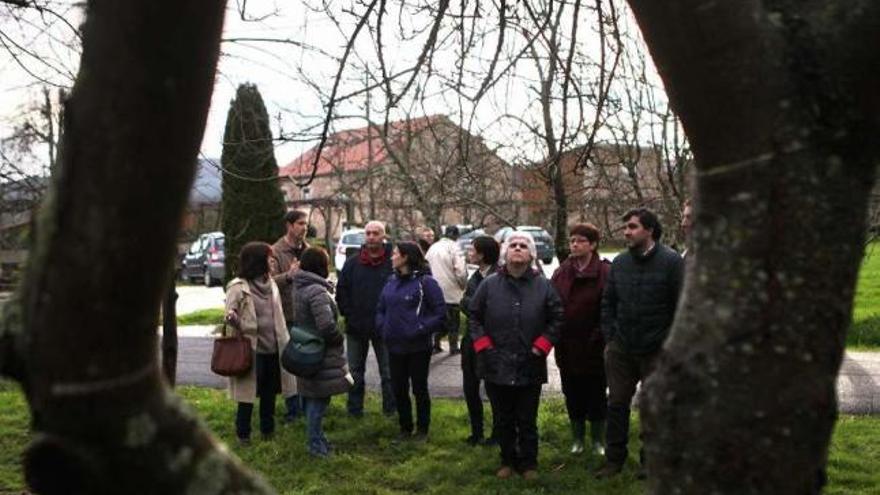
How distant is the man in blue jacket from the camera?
8.08 metres

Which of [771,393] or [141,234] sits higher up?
[141,234]

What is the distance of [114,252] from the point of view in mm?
1205

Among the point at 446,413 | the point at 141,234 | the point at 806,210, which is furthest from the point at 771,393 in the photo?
the point at 446,413

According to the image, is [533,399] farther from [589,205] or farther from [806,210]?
[589,205]

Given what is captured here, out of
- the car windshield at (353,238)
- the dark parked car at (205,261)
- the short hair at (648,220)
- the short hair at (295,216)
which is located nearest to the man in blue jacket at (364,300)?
the short hair at (295,216)

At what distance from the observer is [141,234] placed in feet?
4.01

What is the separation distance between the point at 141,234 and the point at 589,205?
10913 millimetres

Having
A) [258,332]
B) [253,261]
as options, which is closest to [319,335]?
[258,332]

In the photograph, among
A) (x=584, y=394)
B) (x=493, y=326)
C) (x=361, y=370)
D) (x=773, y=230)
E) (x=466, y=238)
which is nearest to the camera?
(x=773, y=230)

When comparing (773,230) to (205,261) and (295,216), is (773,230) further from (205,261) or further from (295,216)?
(205,261)

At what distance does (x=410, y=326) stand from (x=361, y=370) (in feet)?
3.87

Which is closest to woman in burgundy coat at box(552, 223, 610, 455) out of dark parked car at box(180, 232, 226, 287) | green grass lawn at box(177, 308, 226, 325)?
green grass lawn at box(177, 308, 226, 325)

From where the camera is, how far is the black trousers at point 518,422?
626cm

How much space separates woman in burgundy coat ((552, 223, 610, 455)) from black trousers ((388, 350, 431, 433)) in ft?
3.56
